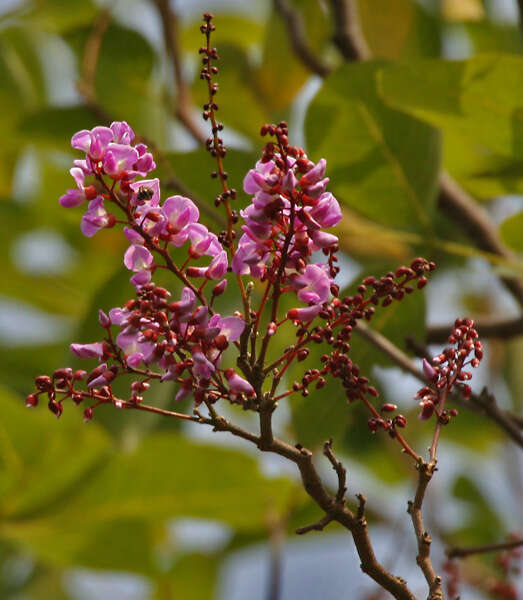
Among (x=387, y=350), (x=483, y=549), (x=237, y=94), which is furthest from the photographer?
(x=237, y=94)

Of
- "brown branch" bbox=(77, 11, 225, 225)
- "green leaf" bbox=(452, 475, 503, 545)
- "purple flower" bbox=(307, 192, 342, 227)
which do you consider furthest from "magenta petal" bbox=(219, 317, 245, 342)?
"green leaf" bbox=(452, 475, 503, 545)

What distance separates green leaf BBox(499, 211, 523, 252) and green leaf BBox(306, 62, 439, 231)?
0.13m

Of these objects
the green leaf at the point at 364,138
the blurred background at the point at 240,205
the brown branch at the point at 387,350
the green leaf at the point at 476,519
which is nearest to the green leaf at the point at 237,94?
the blurred background at the point at 240,205

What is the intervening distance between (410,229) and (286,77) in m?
0.95

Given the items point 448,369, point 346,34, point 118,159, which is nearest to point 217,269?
point 118,159

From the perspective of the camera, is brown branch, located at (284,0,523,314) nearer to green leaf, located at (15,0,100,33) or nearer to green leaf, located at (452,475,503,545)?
green leaf, located at (15,0,100,33)

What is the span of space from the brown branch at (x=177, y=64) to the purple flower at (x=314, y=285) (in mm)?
1157

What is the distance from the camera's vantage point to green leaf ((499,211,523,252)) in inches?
53.4

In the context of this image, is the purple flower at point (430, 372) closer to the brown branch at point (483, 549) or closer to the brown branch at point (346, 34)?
the brown branch at point (483, 549)

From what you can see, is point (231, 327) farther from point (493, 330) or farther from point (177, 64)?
point (177, 64)

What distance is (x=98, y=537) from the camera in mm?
1971

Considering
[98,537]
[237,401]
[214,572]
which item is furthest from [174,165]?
[214,572]

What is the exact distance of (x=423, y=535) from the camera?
73 cm

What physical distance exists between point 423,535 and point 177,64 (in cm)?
147
